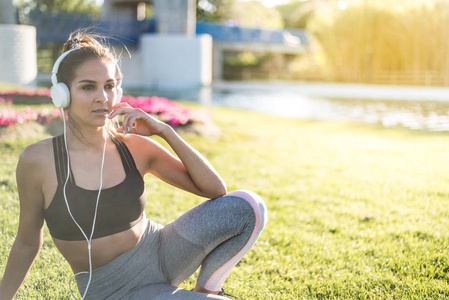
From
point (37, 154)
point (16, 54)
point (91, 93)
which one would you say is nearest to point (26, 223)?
point (37, 154)

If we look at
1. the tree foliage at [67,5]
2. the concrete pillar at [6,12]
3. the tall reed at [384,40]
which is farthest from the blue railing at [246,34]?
the tree foliage at [67,5]

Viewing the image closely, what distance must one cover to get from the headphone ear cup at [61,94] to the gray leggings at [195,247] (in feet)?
2.17

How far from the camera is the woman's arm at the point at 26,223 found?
6.14 ft

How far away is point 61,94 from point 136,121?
0.38m

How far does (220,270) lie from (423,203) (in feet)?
9.66

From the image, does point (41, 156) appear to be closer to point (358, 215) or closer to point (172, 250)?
point (172, 250)

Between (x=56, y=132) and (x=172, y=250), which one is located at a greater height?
(x=172, y=250)

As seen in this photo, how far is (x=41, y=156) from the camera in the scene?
1.88m

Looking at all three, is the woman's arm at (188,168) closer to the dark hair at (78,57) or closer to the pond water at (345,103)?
the dark hair at (78,57)

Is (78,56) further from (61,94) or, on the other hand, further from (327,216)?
(327,216)

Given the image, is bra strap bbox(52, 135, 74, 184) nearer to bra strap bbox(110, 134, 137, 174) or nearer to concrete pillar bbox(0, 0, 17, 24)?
bra strap bbox(110, 134, 137, 174)

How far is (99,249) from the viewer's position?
199 cm

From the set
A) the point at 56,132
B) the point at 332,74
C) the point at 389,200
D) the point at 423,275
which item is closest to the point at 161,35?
the point at 332,74

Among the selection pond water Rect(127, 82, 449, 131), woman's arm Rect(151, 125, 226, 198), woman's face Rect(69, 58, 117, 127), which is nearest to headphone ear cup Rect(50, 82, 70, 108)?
woman's face Rect(69, 58, 117, 127)
